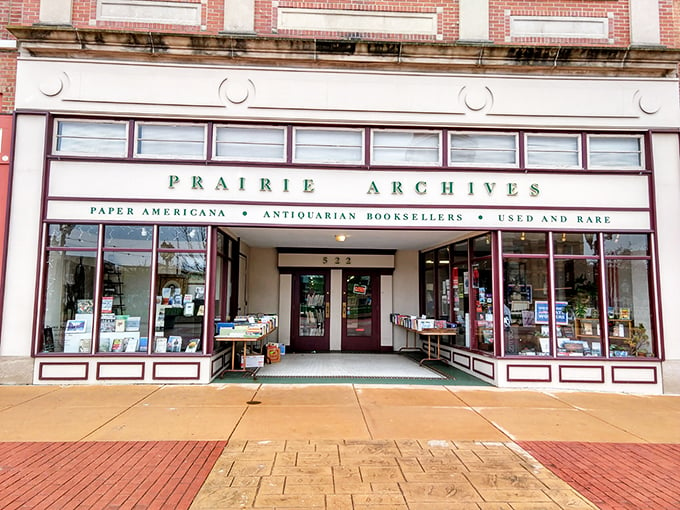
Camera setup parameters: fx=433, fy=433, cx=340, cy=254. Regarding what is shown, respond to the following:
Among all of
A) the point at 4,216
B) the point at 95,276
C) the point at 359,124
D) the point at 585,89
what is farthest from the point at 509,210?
the point at 4,216

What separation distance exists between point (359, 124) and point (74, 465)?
6935 millimetres

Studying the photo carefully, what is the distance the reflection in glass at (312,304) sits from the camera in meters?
11.9

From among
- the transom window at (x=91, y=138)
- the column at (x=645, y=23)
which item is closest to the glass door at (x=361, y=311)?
the transom window at (x=91, y=138)

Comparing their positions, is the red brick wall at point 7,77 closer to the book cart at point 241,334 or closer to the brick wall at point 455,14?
the brick wall at point 455,14

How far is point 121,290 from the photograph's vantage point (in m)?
8.07

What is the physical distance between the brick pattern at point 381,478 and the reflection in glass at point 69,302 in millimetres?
4571

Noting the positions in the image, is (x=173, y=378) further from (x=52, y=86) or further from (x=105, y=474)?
(x=52, y=86)

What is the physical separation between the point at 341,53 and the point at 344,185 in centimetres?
252

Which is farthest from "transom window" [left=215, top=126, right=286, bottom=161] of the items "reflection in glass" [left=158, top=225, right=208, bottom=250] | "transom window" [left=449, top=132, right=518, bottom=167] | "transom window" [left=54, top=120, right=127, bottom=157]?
"transom window" [left=449, top=132, right=518, bottom=167]

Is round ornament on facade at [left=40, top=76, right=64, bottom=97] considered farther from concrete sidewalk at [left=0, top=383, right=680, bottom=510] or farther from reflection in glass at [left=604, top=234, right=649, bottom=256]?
reflection in glass at [left=604, top=234, right=649, bottom=256]

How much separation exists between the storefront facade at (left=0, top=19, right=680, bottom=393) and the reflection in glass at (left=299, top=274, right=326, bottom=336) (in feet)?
11.5

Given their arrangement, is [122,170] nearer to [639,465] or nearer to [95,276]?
[95,276]

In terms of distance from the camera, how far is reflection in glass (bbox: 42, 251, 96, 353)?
7.85 m

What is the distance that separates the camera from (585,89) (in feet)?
27.8
